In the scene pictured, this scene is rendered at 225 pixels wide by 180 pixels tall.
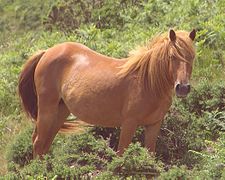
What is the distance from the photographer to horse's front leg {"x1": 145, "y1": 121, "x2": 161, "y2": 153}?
21.0ft

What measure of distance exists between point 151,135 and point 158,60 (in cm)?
85

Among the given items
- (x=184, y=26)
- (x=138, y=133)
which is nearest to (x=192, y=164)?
(x=138, y=133)

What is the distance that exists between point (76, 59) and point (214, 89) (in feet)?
6.18

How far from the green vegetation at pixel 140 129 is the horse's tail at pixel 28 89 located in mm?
402

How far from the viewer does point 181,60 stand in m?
5.89

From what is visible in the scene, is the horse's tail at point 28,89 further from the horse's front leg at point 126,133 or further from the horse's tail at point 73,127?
A: the horse's front leg at point 126,133

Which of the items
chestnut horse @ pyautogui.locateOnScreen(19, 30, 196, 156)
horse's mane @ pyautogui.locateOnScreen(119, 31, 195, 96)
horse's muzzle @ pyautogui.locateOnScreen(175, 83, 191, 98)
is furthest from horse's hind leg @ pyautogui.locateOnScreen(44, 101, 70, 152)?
horse's muzzle @ pyautogui.locateOnScreen(175, 83, 191, 98)

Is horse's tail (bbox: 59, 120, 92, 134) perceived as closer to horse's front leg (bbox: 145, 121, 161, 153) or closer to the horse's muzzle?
horse's front leg (bbox: 145, 121, 161, 153)

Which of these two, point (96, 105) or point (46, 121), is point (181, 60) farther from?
point (46, 121)

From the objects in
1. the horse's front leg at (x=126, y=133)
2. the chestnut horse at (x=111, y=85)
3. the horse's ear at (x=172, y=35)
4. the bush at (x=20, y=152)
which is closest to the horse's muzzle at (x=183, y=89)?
the chestnut horse at (x=111, y=85)

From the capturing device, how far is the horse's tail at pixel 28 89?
24.2 feet

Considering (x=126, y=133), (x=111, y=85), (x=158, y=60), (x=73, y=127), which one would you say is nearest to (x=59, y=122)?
(x=73, y=127)

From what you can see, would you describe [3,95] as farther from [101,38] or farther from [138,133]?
[138,133]

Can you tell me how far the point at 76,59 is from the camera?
695 cm
